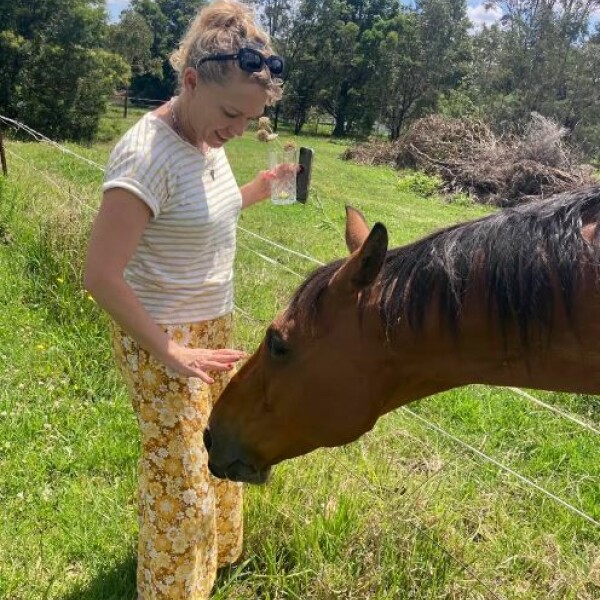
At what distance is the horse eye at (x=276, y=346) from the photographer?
1.62 metres

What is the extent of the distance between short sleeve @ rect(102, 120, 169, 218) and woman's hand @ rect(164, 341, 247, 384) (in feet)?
1.33

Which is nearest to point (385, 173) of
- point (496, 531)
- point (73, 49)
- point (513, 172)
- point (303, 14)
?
point (513, 172)

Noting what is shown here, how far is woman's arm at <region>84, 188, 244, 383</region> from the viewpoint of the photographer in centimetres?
161

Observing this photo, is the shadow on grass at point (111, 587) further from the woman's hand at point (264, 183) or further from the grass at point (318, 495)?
the woman's hand at point (264, 183)

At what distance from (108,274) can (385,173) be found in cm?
2218

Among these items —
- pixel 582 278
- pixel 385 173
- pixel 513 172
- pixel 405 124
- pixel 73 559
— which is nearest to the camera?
pixel 582 278

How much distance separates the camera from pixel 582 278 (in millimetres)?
1354

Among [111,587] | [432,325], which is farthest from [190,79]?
[111,587]

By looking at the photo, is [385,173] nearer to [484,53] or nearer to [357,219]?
[484,53]

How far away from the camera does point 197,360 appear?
1.84m

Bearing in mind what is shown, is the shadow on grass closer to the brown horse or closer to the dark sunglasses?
the brown horse

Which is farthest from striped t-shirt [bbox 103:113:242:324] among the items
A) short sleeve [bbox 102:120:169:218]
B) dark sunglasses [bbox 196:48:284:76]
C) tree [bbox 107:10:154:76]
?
tree [bbox 107:10:154:76]

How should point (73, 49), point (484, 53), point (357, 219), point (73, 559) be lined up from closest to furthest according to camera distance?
point (357, 219)
point (73, 559)
point (73, 49)
point (484, 53)

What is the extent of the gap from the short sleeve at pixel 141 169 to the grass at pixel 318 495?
A: 4.71 feet
